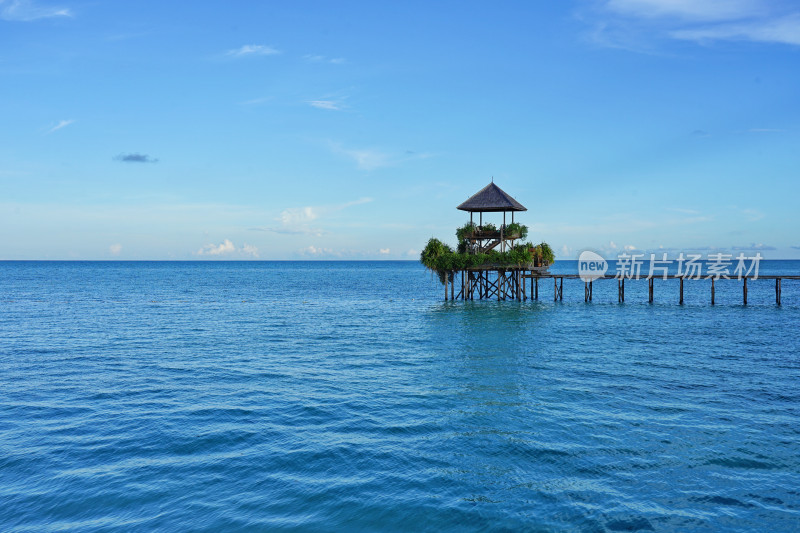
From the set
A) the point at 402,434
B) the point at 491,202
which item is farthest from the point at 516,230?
the point at 402,434

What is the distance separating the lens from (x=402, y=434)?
13.8 meters

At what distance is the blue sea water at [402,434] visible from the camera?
9.98 meters

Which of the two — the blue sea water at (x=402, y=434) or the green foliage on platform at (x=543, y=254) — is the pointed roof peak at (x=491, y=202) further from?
the blue sea water at (x=402, y=434)

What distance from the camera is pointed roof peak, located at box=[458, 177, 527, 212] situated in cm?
4284

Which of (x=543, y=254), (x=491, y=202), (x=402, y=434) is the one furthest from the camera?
(x=543, y=254)

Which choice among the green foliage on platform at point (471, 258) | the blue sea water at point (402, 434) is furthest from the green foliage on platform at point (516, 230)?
the blue sea water at point (402, 434)

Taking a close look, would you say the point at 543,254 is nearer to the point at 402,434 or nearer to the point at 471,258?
the point at 471,258

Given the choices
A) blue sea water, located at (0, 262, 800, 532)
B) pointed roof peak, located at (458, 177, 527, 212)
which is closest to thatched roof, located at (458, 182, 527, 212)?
pointed roof peak, located at (458, 177, 527, 212)

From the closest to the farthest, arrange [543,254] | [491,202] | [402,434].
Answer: [402,434]
[491,202]
[543,254]

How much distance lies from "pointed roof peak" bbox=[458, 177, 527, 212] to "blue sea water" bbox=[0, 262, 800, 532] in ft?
52.9

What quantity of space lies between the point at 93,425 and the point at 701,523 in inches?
572

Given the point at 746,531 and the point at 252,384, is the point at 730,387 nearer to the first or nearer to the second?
the point at 746,531

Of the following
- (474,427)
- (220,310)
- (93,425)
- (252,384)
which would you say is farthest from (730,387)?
(220,310)

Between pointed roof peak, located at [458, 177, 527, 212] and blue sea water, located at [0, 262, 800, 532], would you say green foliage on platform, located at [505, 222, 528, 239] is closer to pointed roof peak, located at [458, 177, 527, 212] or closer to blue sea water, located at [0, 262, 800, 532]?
pointed roof peak, located at [458, 177, 527, 212]
